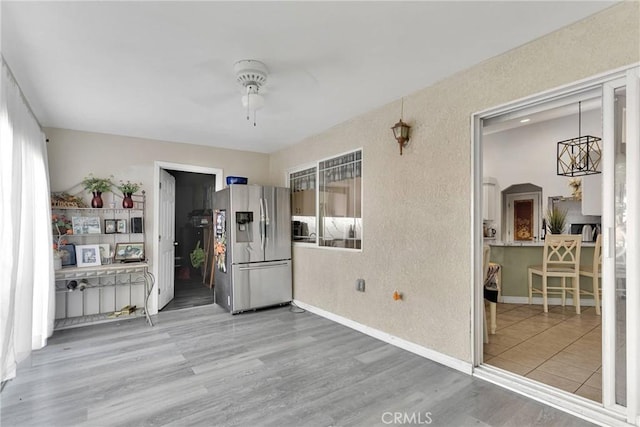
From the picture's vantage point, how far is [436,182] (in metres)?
2.83

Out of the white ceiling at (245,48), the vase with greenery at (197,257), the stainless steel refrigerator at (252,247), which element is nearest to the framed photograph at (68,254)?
the white ceiling at (245,48)

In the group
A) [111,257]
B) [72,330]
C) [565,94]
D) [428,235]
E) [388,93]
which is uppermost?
[388,93]

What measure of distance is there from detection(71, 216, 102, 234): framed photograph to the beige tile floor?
4.76 meters

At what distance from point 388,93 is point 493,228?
4.46 m

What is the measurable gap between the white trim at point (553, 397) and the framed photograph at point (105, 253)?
14.7 feet

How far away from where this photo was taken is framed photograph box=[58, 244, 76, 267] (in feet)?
12.6

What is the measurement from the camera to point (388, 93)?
309 centimetres

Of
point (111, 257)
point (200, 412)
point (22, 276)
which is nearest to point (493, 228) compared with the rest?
point (200, 412)

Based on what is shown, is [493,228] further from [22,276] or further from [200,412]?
[22,276]

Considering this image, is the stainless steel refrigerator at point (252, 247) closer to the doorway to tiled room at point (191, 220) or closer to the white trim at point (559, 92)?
the doorway to tiled room at point (191, 220)

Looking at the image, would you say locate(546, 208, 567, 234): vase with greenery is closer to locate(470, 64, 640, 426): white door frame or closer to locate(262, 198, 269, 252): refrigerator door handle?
locate(470, 64, 640, 426): white door frame

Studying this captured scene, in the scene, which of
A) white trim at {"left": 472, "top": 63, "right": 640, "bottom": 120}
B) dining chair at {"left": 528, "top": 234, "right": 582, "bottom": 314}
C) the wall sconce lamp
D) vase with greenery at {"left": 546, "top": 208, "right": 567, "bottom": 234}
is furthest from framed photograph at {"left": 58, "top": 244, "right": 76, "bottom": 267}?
vase with greenery at {"left": 546, "top": 208, "right": 567, "bottom": 234}

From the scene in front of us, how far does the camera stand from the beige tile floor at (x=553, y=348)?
242 cm

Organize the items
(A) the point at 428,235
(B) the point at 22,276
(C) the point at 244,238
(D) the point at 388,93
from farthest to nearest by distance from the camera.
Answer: (C) the point at 244,238, (D) the point at 388,93, (A) the point at 428,235, (B) the point at 22,276
